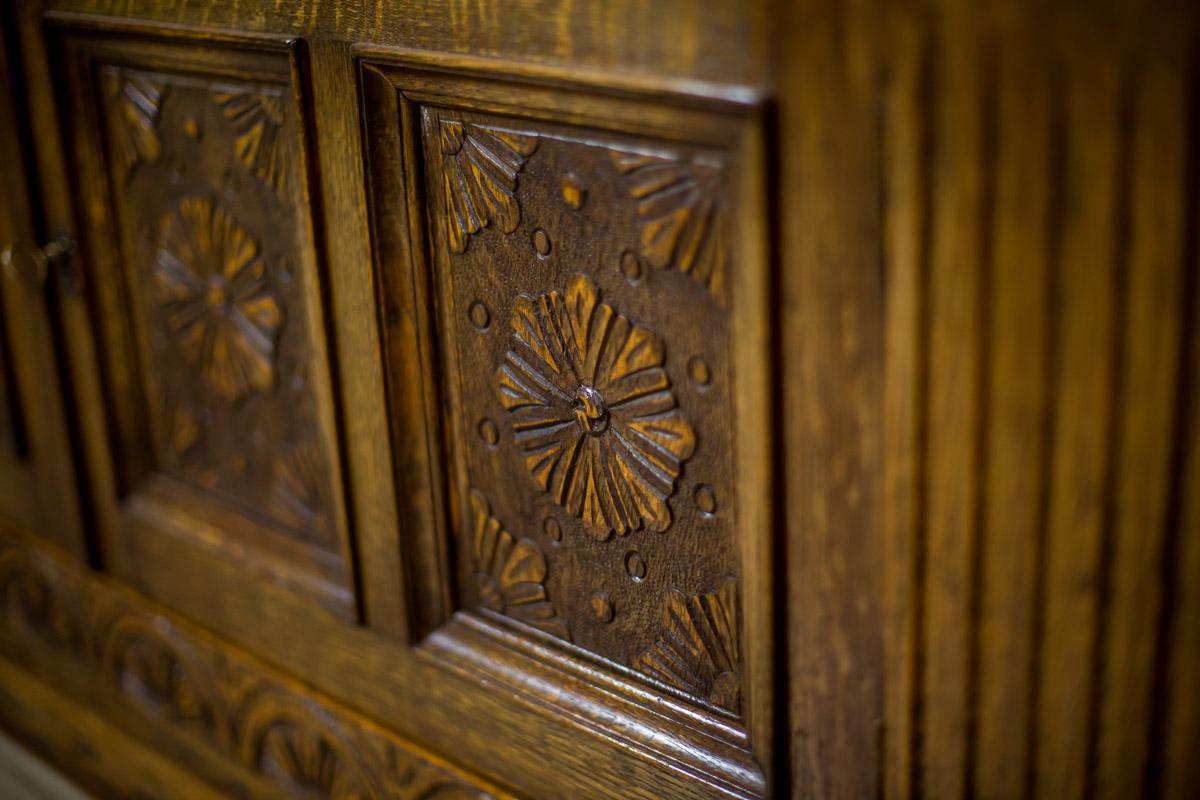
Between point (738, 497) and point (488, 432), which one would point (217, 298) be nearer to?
point (488, 432)

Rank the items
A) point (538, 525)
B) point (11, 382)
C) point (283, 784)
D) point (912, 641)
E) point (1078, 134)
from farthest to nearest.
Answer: point (11, 382), point (283, 784), point (538, 525), point (912, 641), point (1078, 134)

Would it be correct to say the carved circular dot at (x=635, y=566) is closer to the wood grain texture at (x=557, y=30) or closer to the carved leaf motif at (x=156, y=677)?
the wood grain texture at (x=557, y=30)

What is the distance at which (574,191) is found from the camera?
596mm

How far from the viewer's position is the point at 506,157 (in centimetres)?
62

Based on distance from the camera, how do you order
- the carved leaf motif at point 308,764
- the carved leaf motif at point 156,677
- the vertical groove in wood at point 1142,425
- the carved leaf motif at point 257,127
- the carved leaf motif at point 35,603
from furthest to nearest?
the carved leaf motif at point 35,603 < the carved leaf motif at point 156,677 < the carved leaf motif at point 308,764 < the carved leaf motif at point 257,127 < the vertical groove in wood at point 1142,425

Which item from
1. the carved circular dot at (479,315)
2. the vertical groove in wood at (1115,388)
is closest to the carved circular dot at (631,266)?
the carved circular dot at (479,315)

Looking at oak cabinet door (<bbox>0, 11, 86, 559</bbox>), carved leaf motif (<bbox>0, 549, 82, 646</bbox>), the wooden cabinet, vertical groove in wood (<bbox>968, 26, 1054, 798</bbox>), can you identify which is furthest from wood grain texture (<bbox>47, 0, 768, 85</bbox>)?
carved leaf motif (<bbox>0, 549, 82, 646</bbox>)

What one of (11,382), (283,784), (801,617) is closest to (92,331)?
(11,382)

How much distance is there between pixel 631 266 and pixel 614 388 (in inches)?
2.7

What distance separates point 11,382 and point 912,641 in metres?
0.79

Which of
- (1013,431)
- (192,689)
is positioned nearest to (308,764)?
(192,689)

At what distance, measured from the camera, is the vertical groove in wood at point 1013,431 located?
1.42ft

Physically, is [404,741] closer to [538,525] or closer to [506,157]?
[538,525]

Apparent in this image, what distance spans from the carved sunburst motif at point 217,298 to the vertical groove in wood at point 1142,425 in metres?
0.53
